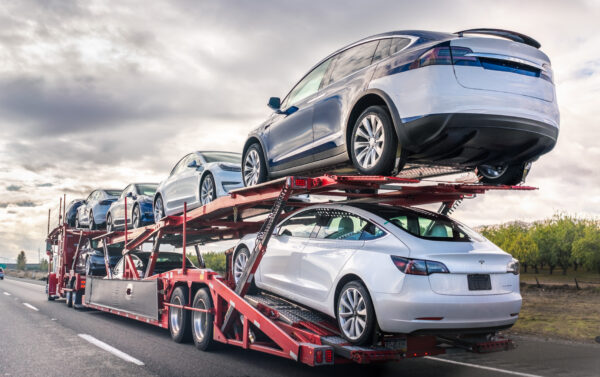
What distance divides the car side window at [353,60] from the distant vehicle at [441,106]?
2cm

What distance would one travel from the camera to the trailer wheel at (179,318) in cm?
862

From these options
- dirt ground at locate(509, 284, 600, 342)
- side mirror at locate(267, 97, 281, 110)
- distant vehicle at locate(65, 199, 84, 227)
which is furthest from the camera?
Result: distant vehicle at locate(65, 199, 84, 227)

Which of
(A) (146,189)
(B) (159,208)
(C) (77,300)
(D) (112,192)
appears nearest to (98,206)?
(D) (112,192)

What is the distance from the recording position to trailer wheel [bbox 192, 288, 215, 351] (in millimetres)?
7793

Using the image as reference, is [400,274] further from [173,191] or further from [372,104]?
[173,191]

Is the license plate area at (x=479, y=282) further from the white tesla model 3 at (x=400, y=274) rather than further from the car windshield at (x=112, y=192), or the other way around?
the car windshield at (x=112, y=192)

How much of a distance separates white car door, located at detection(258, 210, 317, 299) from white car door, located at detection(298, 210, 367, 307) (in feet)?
0.45

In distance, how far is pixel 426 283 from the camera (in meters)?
4.95

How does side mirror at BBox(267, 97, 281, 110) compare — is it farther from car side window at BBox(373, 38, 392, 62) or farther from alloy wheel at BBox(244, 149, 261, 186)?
car side window at BBox(373, 38, 392, 62)

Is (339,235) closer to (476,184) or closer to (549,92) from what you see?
(476,184)

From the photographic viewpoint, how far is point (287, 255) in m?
6.57

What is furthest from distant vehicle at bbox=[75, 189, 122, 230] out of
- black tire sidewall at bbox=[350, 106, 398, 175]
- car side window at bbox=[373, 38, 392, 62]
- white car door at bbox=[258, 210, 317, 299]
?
black tire sidewall at bbox=[350, 106, 398, 175]

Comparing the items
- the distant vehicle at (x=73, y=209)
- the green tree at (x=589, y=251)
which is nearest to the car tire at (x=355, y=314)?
the distant vehicle at (x=73, y=209)

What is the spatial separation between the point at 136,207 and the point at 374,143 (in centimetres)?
883
